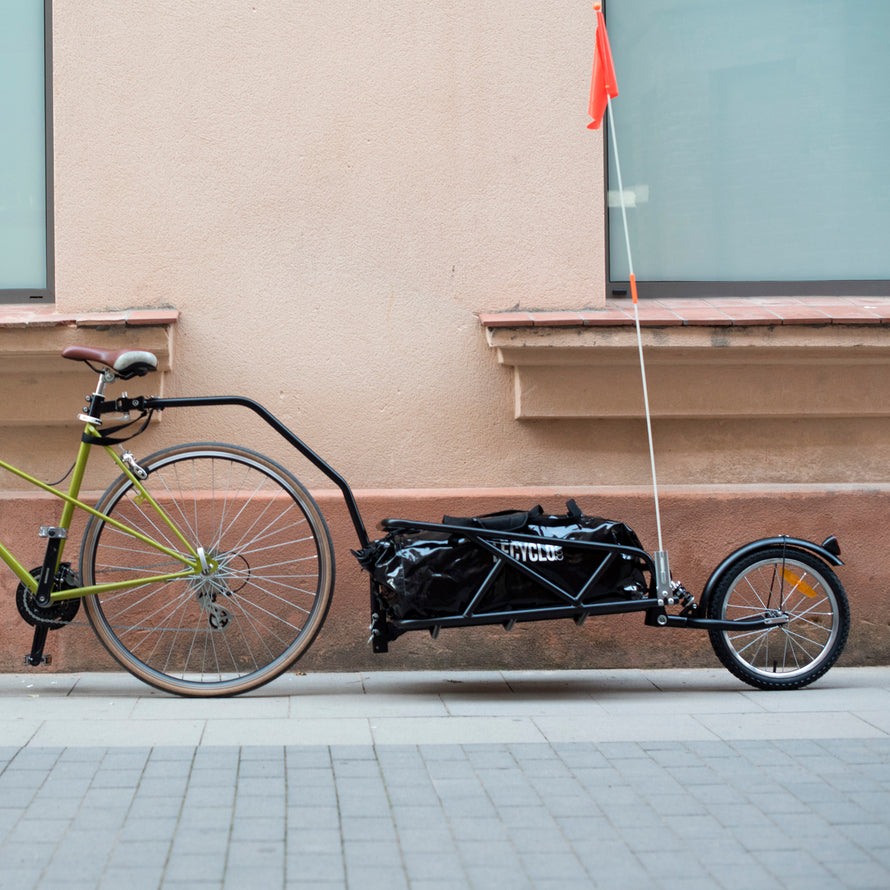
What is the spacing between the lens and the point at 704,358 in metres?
4.74

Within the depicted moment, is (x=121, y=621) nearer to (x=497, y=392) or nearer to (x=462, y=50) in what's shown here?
(x=497, y=392)

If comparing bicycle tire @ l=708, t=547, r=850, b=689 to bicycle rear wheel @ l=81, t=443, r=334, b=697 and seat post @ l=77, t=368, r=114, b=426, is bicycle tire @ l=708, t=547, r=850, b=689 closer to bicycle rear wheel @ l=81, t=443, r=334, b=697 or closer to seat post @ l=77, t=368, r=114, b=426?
bicycle rear wheel @ l=81, t=443, r=334, b=697

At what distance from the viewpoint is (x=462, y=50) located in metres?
4.80

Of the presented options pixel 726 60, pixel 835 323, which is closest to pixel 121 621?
pixel 835 323

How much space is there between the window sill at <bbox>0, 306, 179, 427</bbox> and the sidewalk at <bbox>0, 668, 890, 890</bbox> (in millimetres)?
1187

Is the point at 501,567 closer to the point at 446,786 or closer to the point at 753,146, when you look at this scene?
the point at 446,786

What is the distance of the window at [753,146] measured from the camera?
5.09 metres

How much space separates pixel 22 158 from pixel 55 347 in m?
1.05

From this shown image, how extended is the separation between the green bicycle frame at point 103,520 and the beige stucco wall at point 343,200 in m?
0.53

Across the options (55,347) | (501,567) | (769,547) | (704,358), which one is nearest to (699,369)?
(704,358)

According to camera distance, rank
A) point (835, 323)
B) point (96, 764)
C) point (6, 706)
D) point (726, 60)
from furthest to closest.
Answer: point (726, 60), point (835, 323), point (6, 706), point (96, 764)

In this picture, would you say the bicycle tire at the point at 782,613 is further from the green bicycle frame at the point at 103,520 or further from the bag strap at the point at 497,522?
the green bicycle frame at the point at 103,520

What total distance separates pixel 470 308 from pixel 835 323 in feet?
5.18

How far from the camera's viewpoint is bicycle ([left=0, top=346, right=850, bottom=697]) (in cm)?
422
